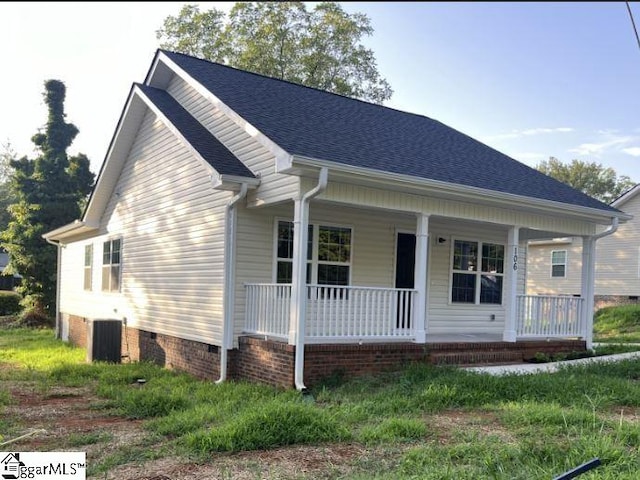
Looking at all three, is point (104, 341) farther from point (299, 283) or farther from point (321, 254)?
point (299, 283)

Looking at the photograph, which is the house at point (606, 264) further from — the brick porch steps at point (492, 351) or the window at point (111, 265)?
the window at point (111, 265)

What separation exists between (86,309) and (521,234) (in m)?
11.4

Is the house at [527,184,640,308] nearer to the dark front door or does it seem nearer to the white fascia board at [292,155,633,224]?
the white fascia board at [292,155,633,224]

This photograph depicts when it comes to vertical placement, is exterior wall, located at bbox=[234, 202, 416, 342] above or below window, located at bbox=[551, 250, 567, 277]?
above

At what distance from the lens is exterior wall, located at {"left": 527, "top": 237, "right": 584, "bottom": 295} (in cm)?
2664

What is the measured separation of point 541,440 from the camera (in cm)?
546

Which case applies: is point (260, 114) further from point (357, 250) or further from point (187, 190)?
point (357, 250)

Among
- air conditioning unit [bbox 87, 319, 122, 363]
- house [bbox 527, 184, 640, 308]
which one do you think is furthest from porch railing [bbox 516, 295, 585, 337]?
house [bbox 527, 184, 640, 308]

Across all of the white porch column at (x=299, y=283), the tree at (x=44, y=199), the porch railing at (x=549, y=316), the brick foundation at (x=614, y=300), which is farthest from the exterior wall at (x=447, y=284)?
the tree at (x=44, y=199)

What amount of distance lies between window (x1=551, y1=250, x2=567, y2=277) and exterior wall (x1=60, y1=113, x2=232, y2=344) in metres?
20.4

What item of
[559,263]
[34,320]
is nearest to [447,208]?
[34,320]

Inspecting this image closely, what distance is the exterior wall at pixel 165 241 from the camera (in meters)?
10.1

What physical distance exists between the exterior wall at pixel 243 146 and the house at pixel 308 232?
34mm

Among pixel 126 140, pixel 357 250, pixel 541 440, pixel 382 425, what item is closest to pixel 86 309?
pixel 126 140
